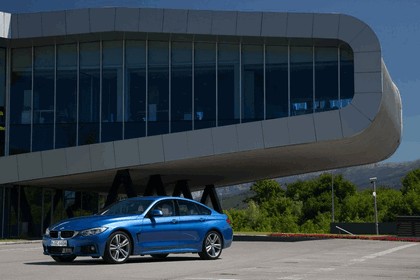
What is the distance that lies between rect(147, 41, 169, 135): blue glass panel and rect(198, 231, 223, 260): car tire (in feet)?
61.4

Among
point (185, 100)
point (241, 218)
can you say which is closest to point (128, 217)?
point (185, 100)

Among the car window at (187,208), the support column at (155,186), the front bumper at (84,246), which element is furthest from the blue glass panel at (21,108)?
the front bumper at (84,246)

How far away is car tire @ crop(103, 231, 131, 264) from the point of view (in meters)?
16.6

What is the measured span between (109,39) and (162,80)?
3.12 metres

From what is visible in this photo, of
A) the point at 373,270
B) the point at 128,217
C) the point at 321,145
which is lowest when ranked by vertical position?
the point at 373,270

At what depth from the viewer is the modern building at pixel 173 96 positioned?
3378 cm

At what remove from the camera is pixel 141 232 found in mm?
17297

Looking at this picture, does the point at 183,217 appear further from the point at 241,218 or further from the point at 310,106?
the point at 241,218

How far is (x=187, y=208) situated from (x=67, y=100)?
21.4 meters

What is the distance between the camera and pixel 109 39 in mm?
38625

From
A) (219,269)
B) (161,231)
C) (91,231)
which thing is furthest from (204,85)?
(219,269)

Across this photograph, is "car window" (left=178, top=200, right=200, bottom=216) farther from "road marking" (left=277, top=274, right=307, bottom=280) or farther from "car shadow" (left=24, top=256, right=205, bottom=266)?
"road marking" (left=277, top=274, right=307, bottom=280)

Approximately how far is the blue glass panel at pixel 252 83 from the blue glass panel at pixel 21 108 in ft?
32.8

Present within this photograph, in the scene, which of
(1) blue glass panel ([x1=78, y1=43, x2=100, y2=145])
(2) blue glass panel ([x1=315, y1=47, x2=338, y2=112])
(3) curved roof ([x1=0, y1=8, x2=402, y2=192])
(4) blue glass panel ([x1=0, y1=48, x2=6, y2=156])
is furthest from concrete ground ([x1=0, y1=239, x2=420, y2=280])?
(4) blue glass panel ([x1=0, y1=48, x2=6, y2=156])
